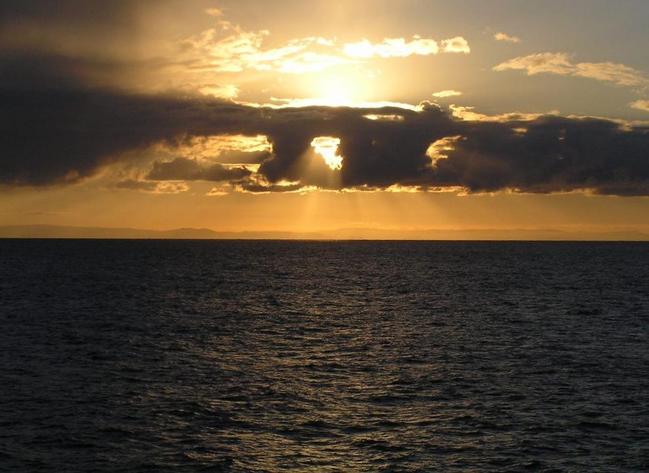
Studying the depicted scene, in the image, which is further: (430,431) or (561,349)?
(561,349)

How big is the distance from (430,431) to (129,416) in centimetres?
1362

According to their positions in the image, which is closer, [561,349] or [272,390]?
[272,390]

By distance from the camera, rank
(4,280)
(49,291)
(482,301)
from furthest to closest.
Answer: (4,280) → (49,291) → (482,301)

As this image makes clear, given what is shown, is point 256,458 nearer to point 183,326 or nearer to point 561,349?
point 561,349

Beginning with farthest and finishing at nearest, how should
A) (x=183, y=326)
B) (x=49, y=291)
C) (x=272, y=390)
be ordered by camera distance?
(x=49, y=291) → (x=183, y=326) → (x=272, y=390)

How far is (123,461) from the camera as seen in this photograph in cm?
2734

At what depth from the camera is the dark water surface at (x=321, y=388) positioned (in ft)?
93.1

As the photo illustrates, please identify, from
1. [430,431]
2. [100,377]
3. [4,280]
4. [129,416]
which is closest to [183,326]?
[100,377]

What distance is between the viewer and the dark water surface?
28.4 m

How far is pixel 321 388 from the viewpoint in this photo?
40469 millimetres

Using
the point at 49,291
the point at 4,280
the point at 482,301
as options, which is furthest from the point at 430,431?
the point at 4,280

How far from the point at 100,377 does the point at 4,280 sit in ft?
325

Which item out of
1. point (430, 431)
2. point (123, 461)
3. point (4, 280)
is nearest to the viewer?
point (123, 461)

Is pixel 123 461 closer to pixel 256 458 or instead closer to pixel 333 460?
pixel 256 458
